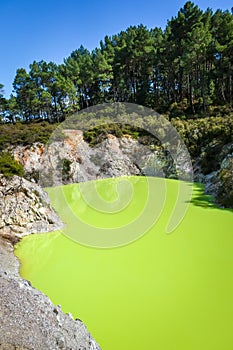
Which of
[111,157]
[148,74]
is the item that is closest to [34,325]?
[111,157]

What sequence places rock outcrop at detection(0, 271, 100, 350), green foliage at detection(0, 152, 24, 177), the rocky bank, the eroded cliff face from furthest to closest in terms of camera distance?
the eroded cliff face
green foliage at detection(0, 152, 24, 177)
the rocky bank
rock outcrop at detection(0, 271, 100, 350)

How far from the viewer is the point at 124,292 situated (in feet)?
17.3

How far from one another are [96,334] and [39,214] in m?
5.83

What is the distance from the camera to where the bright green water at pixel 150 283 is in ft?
13.4

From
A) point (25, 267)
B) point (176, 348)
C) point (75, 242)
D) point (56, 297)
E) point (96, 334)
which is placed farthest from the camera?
point (75, 242)

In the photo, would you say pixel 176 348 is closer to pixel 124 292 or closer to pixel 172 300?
pixel 172 300

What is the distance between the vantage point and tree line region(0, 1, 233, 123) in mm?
23188

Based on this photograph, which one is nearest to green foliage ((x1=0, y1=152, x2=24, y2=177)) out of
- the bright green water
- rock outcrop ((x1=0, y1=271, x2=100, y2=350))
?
the bright green water

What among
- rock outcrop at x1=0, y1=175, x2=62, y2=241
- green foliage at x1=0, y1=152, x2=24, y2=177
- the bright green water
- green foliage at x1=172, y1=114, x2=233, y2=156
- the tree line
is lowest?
the bright green water

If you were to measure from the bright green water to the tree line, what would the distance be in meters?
18.2

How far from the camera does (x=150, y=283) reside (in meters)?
5.54

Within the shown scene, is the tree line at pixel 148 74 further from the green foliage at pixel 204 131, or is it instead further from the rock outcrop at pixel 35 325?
the rock outcrop at pixel 35 325

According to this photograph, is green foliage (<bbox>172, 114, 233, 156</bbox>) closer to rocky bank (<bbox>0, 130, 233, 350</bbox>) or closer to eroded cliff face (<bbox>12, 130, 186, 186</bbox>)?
rocky bank (<bbox>0, 130, 233, 350</bbox>)

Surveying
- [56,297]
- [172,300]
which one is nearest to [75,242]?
[56,297]
